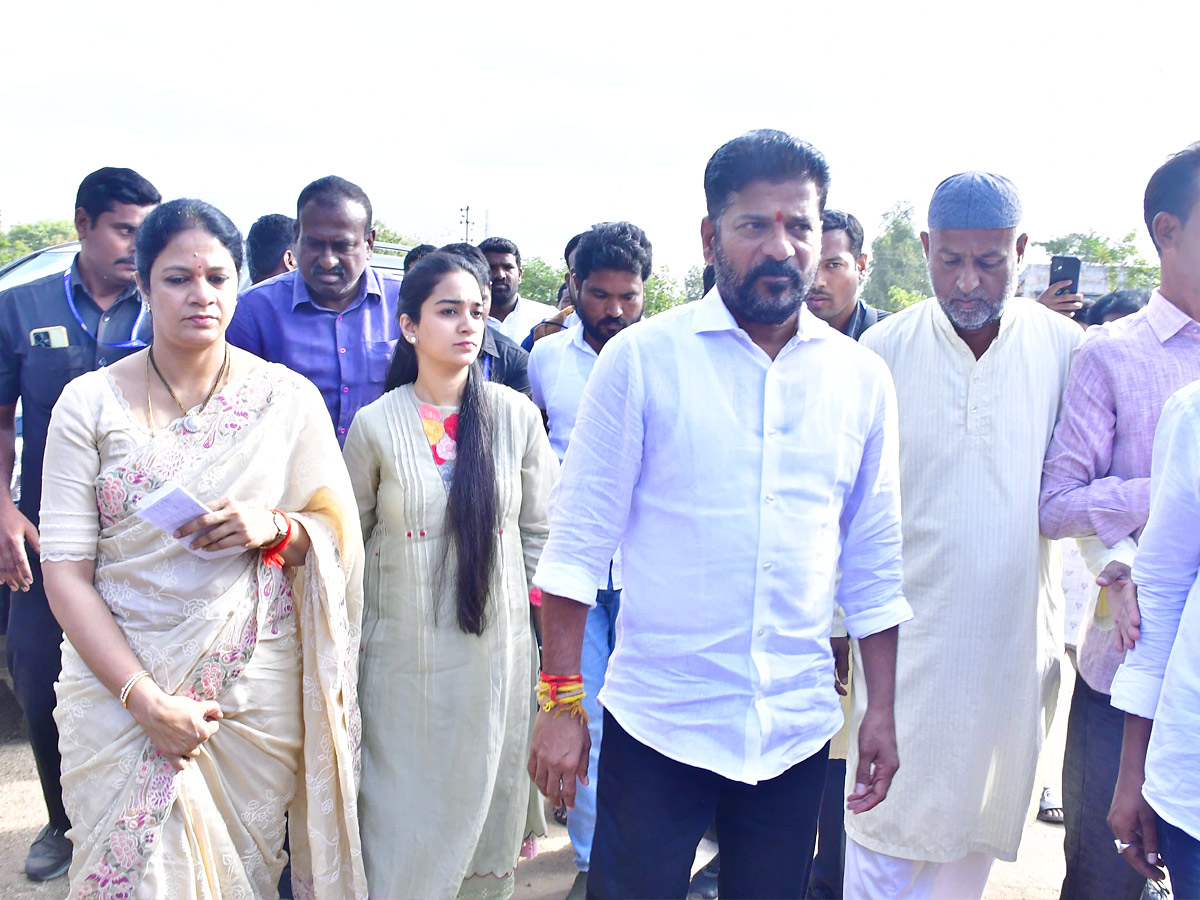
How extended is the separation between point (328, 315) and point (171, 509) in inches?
57.8

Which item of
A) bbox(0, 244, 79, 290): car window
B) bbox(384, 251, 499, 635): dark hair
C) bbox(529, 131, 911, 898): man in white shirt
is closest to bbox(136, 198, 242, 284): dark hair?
bbox(384, 251, 499, 635): dark hair

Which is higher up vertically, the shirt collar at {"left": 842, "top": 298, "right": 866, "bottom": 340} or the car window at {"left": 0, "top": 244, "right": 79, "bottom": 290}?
the car window at {"left": 0, "top": 244, "right": 79, "bottom": 290}

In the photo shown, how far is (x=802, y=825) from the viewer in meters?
2.17

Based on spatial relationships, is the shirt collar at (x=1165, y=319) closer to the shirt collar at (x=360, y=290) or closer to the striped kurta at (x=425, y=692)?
the striped kurta at (x=425, y=692)

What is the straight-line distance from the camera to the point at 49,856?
142 inches

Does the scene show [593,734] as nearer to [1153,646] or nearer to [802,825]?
[802,825]

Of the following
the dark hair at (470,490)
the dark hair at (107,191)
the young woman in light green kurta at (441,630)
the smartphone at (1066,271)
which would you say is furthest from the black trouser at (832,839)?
the dark hair at (107,191)

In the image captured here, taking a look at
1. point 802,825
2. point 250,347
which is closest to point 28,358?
point 250,347

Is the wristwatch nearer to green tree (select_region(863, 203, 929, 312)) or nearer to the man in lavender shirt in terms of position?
the man in lavender shirt

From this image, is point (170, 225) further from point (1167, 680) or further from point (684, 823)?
point (1167, 680)

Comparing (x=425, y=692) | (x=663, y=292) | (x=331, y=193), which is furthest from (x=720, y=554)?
(x=663, y=292)

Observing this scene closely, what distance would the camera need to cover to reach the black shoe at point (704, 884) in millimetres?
3641

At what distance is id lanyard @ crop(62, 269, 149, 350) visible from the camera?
3.76 meters

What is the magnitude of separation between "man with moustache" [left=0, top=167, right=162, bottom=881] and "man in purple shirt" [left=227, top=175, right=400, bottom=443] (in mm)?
465
